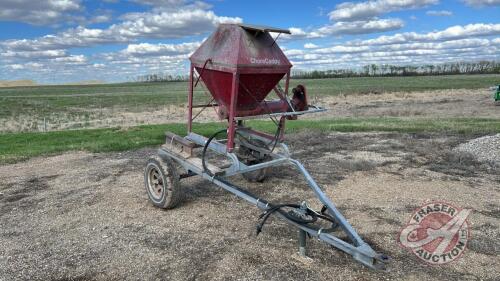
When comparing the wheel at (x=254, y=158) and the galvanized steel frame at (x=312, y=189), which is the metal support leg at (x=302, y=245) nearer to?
the galvanized steel frame at (x=312, y=189)

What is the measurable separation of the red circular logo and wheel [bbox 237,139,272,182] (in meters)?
2.69

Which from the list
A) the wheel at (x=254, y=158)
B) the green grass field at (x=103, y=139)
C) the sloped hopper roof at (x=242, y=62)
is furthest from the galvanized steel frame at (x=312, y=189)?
the green grass field at (x=103, y=139)

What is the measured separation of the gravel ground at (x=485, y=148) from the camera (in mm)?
10273

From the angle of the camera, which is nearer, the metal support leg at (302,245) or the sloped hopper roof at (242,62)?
the metal support leg at (302,245)

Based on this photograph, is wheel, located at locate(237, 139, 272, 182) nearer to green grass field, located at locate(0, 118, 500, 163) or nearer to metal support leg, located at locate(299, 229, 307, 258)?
metal support leg, located at locate(299, 229, 307, 258)

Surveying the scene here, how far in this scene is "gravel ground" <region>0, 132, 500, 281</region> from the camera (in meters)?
5.10

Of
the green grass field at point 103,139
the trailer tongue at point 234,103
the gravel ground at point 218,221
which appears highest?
the trailer tongue at point 234,103

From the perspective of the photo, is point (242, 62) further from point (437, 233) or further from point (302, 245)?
point (437, 233)

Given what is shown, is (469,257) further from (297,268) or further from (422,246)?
(297,268)

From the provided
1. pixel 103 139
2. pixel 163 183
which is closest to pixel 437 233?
pixel 163 183

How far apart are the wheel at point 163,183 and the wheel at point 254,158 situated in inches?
58.7

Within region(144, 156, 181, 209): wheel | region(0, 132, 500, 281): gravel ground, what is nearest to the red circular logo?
region(0, 132, 500, 281): gravel ground

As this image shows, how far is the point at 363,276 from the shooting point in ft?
16.0

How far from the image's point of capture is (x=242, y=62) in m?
6.29
